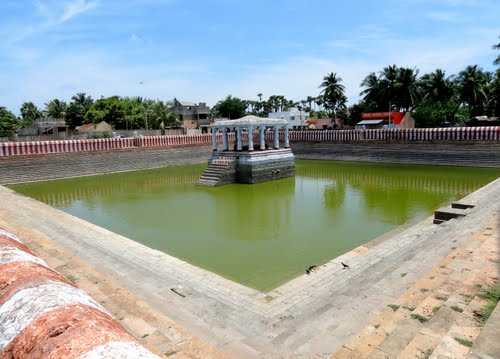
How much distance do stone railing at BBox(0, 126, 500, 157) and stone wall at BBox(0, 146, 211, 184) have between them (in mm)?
301

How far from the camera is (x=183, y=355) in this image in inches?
92.3

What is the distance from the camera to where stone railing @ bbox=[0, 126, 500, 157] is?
16.3 m

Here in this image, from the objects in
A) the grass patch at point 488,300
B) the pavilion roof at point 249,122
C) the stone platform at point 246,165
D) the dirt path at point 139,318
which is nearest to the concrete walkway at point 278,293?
the dirt path at point 139,318

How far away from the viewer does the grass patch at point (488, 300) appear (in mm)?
2506

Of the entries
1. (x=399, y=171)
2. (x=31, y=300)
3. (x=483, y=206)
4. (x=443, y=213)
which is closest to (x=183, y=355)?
(x=31, y=300)

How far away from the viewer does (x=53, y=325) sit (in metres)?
1.31

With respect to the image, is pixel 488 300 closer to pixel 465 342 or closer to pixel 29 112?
pixel 465 342

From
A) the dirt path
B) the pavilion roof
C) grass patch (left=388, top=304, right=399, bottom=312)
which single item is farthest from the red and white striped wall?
the pavilion roof

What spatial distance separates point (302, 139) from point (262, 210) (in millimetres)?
15038

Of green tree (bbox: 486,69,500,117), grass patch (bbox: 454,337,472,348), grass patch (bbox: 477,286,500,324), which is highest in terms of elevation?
green tree (bbox: 486,69,500,117)

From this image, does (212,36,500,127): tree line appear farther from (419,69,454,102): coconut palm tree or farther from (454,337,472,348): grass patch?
(454,337,472,348): grass patch

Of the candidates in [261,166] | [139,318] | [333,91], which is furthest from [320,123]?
[139,318]

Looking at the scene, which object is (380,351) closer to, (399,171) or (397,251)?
(397,251)

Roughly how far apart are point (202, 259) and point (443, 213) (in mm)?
4667
